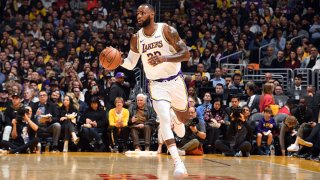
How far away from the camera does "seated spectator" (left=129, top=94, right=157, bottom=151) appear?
16.5m

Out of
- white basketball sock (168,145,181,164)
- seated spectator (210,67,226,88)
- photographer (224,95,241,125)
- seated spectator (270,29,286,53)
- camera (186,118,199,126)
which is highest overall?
seated spectator (270,29,286,53)

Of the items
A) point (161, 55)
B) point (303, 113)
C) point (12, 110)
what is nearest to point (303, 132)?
point (303, 113)

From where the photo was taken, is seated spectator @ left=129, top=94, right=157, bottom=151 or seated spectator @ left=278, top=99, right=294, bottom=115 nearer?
seated spectator @ left=129, top=94, right=157, bottom=151

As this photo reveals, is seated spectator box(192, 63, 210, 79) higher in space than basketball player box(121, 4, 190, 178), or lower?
higher

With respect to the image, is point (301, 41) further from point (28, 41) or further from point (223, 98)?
point (28, 41)

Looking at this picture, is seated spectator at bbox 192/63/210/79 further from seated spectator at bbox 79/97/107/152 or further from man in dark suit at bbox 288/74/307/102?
seated spectator at bbox 79/97/107/152

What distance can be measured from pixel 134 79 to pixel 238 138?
5.11m

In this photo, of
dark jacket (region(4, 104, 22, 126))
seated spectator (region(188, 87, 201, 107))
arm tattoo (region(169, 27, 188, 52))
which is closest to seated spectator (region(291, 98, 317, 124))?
seated spectator (region(188, 87, 201, 107))

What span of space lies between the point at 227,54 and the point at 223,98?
388 cm

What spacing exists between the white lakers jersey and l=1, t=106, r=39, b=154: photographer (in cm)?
586

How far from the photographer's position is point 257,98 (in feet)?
56.6

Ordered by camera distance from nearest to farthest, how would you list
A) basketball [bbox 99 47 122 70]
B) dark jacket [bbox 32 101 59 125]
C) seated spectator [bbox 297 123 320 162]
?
basketball [bbox 99 47 122 70]
seated spectator [bbox 297 123 320 162]
dark jacket [bbox 32 101 59 125]

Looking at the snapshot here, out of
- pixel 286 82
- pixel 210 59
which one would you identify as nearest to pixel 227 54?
pixel 210 59

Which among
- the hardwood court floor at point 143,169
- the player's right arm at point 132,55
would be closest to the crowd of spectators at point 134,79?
the hardwood court floor at point 143,169
